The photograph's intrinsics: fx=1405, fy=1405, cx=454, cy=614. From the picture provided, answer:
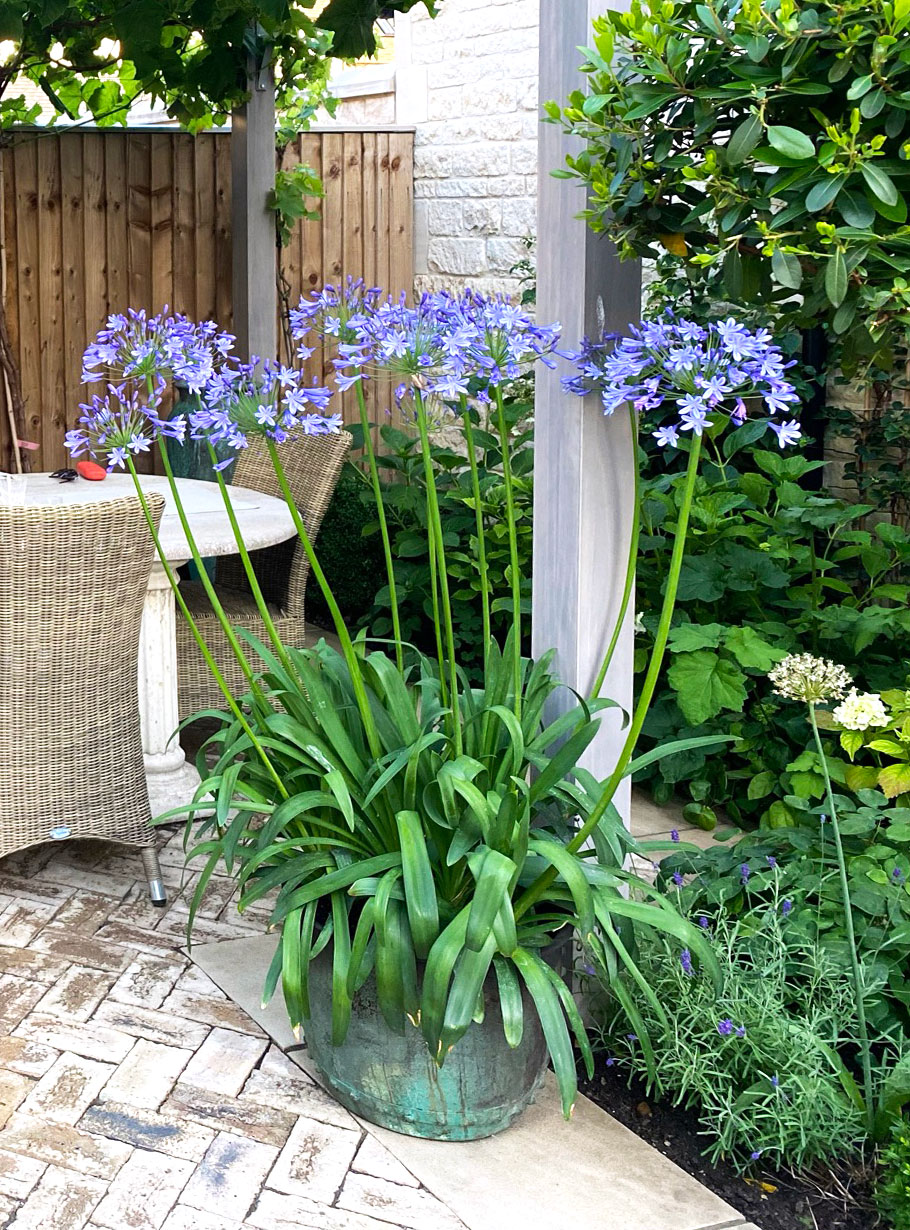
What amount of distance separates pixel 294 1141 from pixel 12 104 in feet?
16.9

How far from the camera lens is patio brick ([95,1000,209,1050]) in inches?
107

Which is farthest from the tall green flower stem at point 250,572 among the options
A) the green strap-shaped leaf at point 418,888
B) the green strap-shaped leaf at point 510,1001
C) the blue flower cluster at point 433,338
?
the green strap-shaped leaf at point 510,1001

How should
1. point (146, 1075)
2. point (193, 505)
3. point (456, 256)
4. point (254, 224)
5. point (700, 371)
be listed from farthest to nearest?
1. point (456, 256)
2. point (254, 224)
3. point (193, 505)
4. point (146, 1075)
5. point (700, 371)

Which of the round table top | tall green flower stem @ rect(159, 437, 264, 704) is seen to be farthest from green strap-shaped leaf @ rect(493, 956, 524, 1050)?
the round table top

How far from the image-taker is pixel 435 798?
7.79 ft

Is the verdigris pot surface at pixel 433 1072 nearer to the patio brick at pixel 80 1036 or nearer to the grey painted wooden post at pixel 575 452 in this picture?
the patio brick at pixel 80 1036

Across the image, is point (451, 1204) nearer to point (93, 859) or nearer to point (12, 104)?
point (93, 859)

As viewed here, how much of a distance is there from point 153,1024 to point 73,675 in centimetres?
81

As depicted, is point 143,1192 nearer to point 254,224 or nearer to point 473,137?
point 254,224

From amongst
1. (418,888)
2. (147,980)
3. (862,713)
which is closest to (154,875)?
(147,980)

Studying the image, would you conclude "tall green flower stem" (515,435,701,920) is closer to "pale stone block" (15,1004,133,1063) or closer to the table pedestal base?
"pale stone block" (15,1004,133,1063)

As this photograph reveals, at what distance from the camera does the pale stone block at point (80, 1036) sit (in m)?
2.67

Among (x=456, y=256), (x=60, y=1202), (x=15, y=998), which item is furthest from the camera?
(x=456, y=256)

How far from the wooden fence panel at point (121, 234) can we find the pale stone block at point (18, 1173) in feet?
14.0
